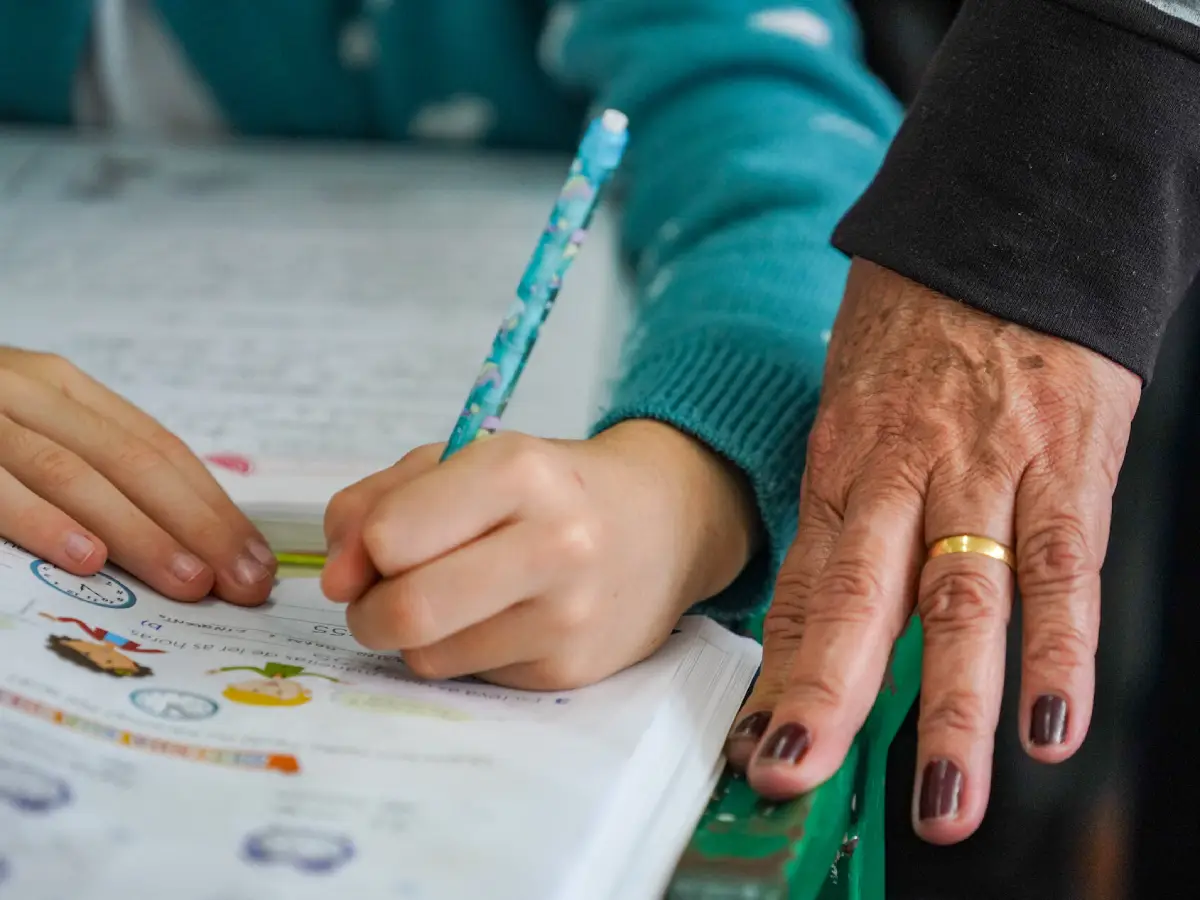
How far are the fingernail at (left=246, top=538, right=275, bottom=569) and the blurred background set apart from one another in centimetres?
34

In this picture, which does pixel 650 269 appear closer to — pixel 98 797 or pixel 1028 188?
pixel 1028 188

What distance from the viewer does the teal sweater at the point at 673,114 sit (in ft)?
1.79

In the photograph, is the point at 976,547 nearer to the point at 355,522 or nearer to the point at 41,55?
the point at 355,522

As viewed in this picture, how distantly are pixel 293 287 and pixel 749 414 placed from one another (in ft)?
1.22

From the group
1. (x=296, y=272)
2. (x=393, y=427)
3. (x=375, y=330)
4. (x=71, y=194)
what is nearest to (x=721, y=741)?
(x=393, y=427)

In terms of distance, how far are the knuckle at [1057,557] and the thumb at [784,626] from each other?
0.07m

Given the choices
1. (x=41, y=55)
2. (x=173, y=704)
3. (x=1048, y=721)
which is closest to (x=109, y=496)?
(x=173, y=704)

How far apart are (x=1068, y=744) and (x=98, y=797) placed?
28 cm

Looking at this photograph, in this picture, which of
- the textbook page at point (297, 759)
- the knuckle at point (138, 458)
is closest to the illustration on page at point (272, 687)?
the textbook page at point (297, 759)

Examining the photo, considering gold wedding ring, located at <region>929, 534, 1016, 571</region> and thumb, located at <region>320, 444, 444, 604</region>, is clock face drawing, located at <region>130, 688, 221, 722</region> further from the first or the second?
gold wedding ring, located at <region>929, 534, 1016, 571</region>

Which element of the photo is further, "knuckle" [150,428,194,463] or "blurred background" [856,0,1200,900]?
"blurred background" [856,0,1200,900]

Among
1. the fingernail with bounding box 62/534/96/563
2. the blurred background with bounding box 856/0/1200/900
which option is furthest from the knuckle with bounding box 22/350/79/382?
the blurred background with bounding box 856/0/1200/900

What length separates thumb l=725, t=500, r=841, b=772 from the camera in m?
0.39

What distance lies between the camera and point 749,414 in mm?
522
